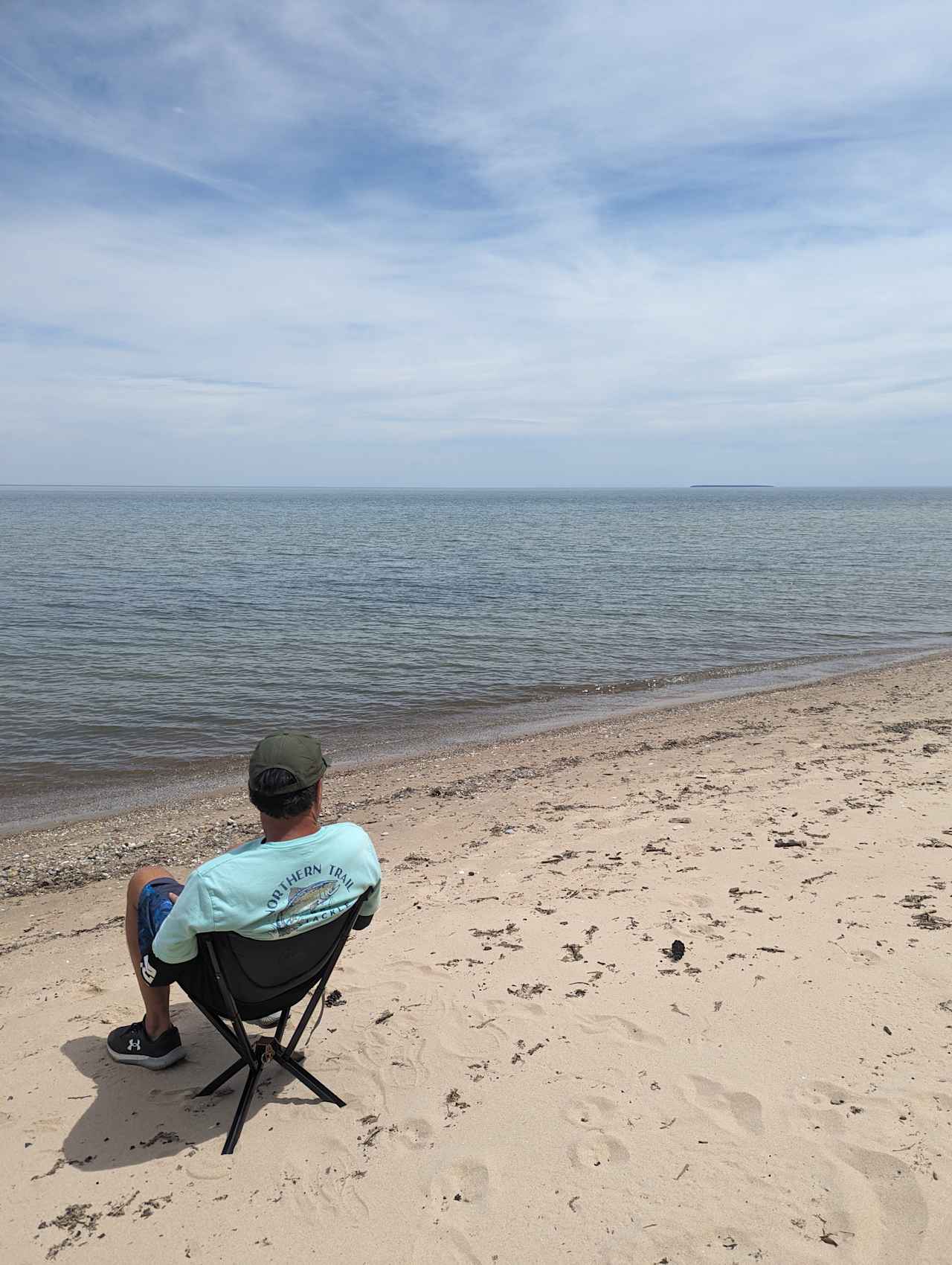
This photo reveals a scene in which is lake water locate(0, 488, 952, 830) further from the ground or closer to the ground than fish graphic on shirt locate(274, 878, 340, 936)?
closer to the ground

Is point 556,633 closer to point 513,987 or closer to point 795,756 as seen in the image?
point 795,756

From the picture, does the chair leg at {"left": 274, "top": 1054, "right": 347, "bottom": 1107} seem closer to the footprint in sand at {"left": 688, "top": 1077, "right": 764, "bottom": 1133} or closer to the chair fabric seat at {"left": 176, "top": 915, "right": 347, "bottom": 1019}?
the chair fabric seat at {"left": 176, "top": 915, "right": 347, "bottom": 1019}

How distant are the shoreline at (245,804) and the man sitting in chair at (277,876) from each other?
4579 mm

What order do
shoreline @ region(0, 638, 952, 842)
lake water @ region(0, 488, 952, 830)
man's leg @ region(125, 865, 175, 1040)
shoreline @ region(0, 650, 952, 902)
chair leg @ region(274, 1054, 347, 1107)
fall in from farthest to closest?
lake water @ region(0, 488, 952, 830), shoreline @ region(0, 638, 952, 842), shoreline @ region(0, 650, 952, 902), man's leg @ region(125, 865, 175, 1040), chair leg @ region(274, 1054, 347, 1107)

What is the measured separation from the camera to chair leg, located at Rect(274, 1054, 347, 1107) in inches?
143

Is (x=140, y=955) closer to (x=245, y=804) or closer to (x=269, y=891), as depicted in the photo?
(x=269, y=891)

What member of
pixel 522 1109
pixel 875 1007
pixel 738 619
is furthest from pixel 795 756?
pixel 738 619

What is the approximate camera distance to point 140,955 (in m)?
3.85

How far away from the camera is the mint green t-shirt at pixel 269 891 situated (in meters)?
3.23

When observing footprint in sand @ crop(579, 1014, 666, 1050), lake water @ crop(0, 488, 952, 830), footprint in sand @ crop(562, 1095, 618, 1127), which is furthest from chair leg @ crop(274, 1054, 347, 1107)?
lake water @ crop(0, 488, 952, 830)

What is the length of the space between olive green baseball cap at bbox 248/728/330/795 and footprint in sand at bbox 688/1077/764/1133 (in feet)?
6.96

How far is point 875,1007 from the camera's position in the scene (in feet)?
13.3

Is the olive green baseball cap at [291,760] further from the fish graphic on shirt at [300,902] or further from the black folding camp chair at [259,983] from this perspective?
the black folding camp chair at [259,983]

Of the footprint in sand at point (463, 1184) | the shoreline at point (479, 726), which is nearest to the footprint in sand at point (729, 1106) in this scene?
the footprint in sand at point (463, 1184)
